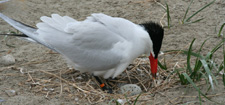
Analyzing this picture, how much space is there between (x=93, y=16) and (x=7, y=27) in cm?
169

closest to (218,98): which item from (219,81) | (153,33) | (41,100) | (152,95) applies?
(219,81)

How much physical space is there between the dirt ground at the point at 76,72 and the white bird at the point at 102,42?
27cm

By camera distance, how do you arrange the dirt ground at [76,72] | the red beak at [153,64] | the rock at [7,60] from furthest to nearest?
the rock at [7,60] → the red beak at [153,64] → the dirt ground at [76,72]

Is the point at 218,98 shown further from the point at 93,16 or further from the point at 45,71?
the point at 45,71

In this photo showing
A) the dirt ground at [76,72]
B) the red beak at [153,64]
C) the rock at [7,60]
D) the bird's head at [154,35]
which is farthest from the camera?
the rock at [7,60]

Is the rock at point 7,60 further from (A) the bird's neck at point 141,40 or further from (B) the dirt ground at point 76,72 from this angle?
(A) the bird's neck at point 141,40

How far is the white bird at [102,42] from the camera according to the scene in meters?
3.95

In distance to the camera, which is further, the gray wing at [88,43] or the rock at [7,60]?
the rock at [7,60]

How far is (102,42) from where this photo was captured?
396cm

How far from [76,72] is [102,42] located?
69cm

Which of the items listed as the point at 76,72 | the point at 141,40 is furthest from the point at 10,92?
the point at 141,40

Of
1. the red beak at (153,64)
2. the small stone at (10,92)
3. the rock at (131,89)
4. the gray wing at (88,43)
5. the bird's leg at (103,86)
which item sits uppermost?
the gray wing at (88,43)

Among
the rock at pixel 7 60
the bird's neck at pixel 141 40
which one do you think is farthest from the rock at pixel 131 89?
the rock at pixel 7 60

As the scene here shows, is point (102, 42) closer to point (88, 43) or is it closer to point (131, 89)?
point (88, 43)
